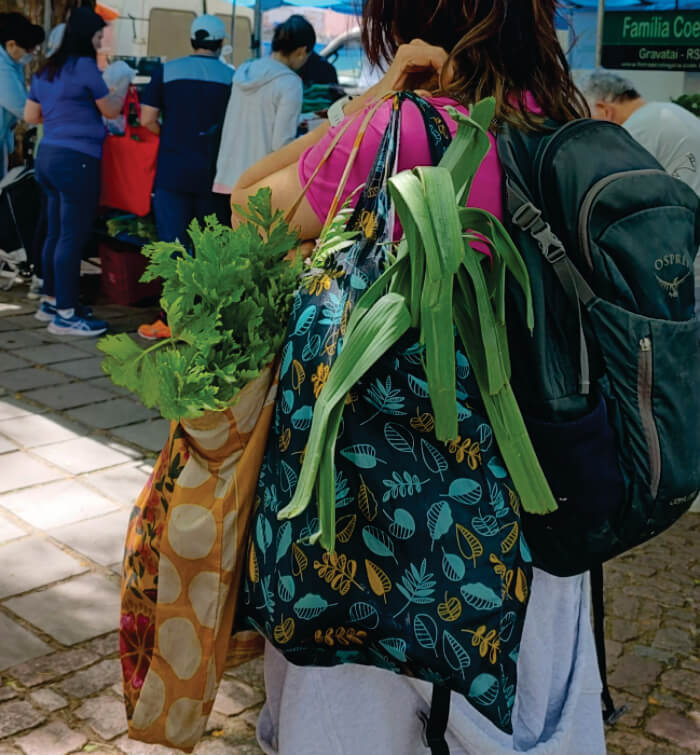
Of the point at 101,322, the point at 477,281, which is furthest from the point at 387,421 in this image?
the point at 101,322

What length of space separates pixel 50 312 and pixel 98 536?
3792 millimetres

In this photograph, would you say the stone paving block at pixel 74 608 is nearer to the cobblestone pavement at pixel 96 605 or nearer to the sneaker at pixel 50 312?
the cobblestone pavement at pixel 96 605

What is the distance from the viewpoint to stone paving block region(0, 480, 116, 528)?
4.32 metres

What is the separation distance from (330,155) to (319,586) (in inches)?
28.4

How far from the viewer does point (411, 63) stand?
184 centimetres

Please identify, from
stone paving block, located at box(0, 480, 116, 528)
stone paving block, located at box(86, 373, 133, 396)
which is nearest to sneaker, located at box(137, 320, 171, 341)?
stone paving block, located at box(86, 373, 133, 396)

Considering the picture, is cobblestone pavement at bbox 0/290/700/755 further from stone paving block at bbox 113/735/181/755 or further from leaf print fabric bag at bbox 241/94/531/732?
leaf print fabric bag at bbox 241/94/531/732

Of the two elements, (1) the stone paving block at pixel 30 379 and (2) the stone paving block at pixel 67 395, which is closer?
(2) the stone paving block at pixel 67 395

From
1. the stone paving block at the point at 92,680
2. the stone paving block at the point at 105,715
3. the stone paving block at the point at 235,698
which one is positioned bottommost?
the stone paving block at the point at 235,698

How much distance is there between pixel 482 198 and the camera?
1732 mm

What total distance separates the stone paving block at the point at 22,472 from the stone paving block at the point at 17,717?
172cm

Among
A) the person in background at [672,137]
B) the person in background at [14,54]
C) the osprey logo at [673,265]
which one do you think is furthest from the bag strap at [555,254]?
the person in background at [14,54]

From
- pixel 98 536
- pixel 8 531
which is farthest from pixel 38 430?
pixel 98 536

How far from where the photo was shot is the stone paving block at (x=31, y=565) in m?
3.73
